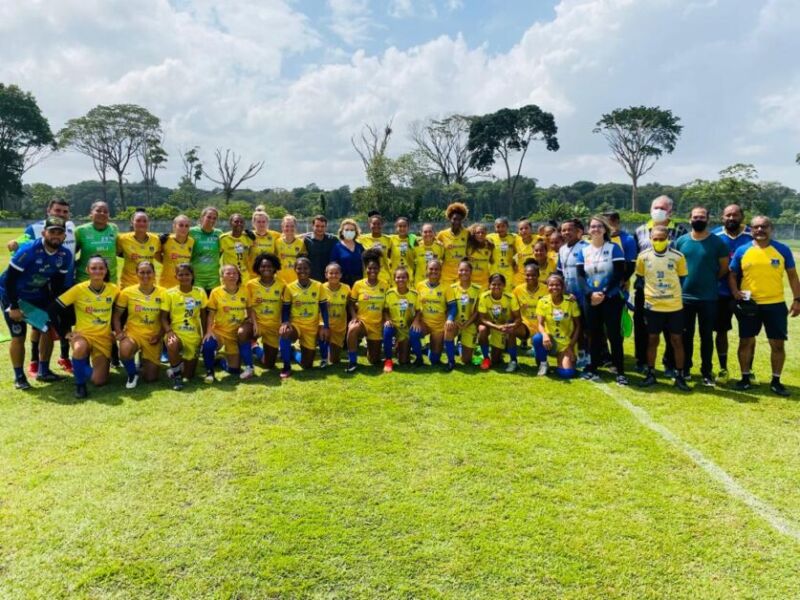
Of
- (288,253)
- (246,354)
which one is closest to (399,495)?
(246,354)

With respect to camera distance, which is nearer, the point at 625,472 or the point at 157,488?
the point at 157,488

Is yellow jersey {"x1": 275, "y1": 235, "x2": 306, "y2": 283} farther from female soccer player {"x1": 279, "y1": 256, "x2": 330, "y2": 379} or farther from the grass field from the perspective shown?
the grass field

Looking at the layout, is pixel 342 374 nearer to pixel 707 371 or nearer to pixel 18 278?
Result: pixel 18 278

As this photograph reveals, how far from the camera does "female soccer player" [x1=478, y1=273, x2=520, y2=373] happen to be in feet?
21.0

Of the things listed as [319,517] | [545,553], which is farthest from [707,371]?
[319,517]

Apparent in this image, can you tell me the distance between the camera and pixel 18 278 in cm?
562

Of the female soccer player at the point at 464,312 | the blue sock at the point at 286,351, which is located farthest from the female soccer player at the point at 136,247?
the female soccer player at the point at 464,312

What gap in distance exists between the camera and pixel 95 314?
5.61 meters

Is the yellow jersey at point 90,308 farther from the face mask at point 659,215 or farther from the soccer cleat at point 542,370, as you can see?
the face mask at point 659,215

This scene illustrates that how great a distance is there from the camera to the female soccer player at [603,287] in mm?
5668

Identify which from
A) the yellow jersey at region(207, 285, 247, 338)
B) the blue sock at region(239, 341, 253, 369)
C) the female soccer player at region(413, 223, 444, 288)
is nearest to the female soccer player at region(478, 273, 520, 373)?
the female soccer player at region(413, 223, 444, 288)

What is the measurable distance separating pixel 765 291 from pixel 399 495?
4433 mm

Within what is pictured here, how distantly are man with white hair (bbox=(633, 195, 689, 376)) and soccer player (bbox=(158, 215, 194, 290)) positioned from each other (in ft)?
18.0

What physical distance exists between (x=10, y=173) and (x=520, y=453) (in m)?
64.2
